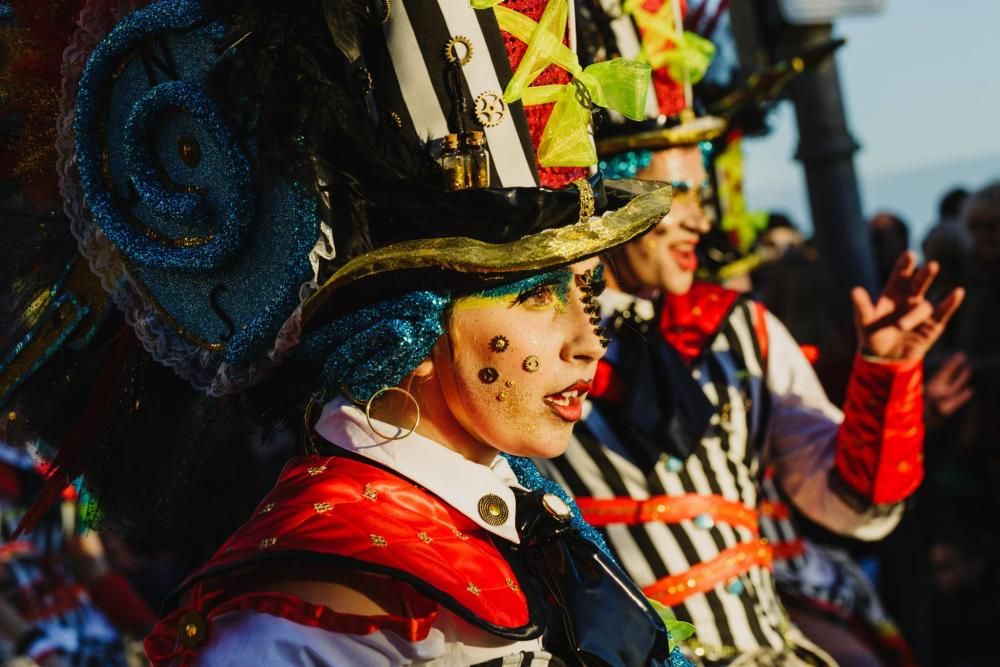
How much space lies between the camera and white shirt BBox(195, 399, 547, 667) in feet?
6.49

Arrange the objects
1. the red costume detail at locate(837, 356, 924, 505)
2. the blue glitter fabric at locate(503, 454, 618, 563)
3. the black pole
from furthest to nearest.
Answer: the black pole < the red costume detail at locate(837, 356, 924, 505) < the blue glitter fabric at locate(503, 454, 618, 563)

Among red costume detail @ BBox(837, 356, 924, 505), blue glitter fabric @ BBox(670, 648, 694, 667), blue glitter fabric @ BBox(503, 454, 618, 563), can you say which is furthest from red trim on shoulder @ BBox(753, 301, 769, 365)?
blue glitter fabric @ BBox(670, 648, 694, 667)

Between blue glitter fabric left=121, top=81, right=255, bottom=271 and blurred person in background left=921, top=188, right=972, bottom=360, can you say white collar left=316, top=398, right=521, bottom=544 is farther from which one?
blurred person in background left=921, top=188, right=972, bottom=360

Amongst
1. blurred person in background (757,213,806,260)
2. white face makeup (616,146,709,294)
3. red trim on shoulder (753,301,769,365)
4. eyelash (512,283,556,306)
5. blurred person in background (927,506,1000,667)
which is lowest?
blurred person in background (927,506,1000,667)

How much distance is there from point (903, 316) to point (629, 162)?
877 millimetres

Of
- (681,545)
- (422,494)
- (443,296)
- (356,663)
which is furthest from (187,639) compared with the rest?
(681,545)

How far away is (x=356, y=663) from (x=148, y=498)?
750 millimetres

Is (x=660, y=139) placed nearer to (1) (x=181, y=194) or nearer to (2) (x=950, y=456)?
(1) (x=181, y=194)

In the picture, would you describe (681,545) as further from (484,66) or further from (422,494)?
(484,66)

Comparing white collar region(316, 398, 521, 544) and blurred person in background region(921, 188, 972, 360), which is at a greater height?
white collar region(316, 398, 521, 544)

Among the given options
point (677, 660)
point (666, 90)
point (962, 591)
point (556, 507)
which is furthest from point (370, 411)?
point (962, 591)

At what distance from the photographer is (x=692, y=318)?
3.84 meters

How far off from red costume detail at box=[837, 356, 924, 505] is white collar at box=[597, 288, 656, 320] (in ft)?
1.95

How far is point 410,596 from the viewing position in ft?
6.86
